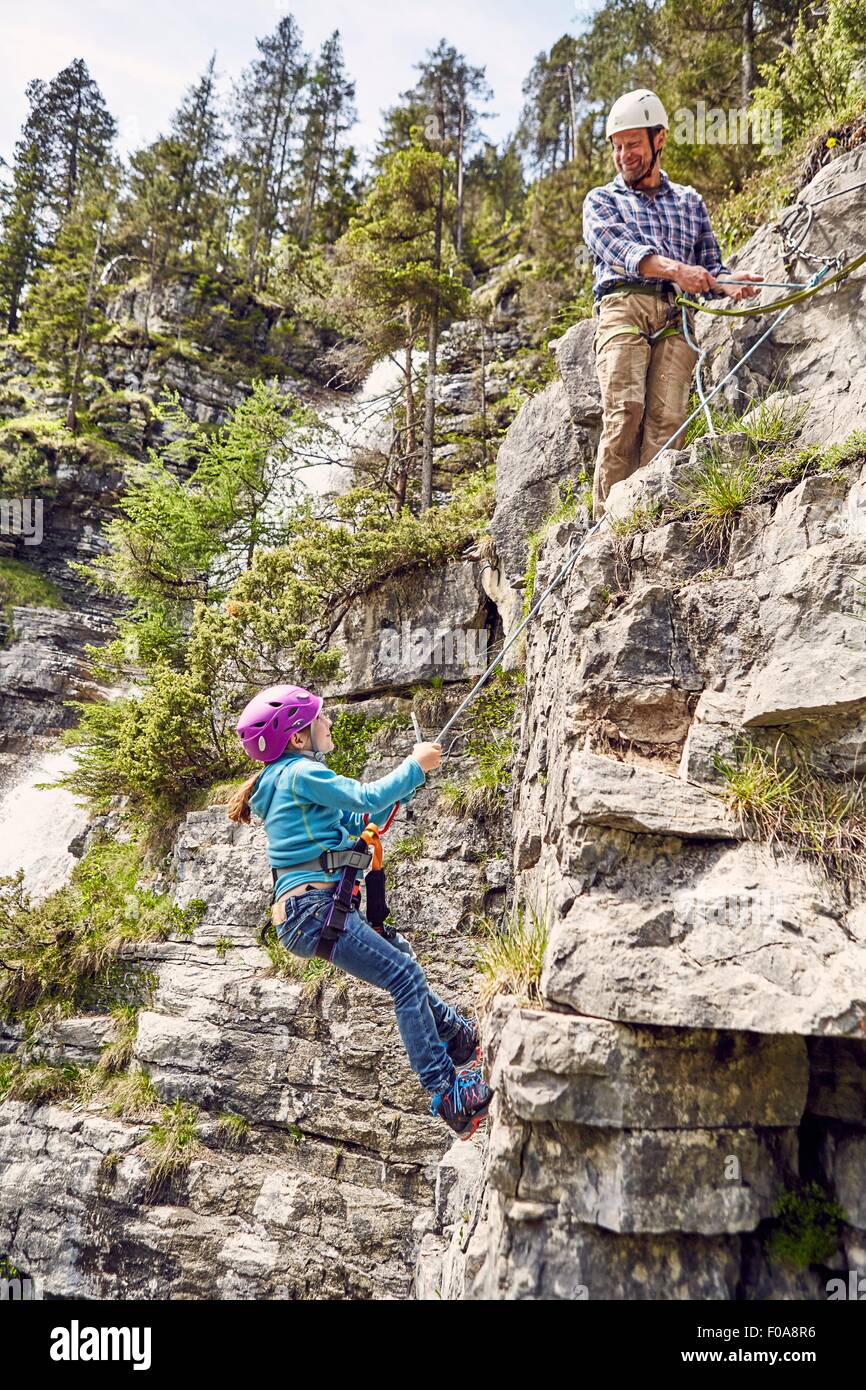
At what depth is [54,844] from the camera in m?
15.1

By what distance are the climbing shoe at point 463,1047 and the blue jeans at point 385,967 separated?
242 mm

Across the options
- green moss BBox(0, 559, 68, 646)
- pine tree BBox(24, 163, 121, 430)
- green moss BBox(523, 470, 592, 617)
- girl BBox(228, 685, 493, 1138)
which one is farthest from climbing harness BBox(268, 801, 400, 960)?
pine tree BBox(24, 163, 121, 430)

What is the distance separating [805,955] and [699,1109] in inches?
38.2

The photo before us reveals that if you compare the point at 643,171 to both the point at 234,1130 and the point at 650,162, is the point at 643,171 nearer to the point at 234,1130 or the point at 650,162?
the point at 650,162

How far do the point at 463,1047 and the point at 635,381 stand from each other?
5376 millimetres

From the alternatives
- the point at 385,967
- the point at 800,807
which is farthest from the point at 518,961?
the point at 800,807

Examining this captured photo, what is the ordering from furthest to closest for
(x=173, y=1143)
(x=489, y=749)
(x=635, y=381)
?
(x=489, y=749) < (x=173, y=1143) < (x=635, y=381)

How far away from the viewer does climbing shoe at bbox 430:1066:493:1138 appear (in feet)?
15.8

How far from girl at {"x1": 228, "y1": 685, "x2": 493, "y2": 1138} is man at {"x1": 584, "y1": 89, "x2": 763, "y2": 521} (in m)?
3.34

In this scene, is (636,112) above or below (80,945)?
above

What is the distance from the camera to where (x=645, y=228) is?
6.64 meters

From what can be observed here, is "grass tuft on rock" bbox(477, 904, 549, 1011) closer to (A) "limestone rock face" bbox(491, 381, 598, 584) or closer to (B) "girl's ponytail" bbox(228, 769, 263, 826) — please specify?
(B) "girl's ponytail" bbox(228, 769, 263, 826)
